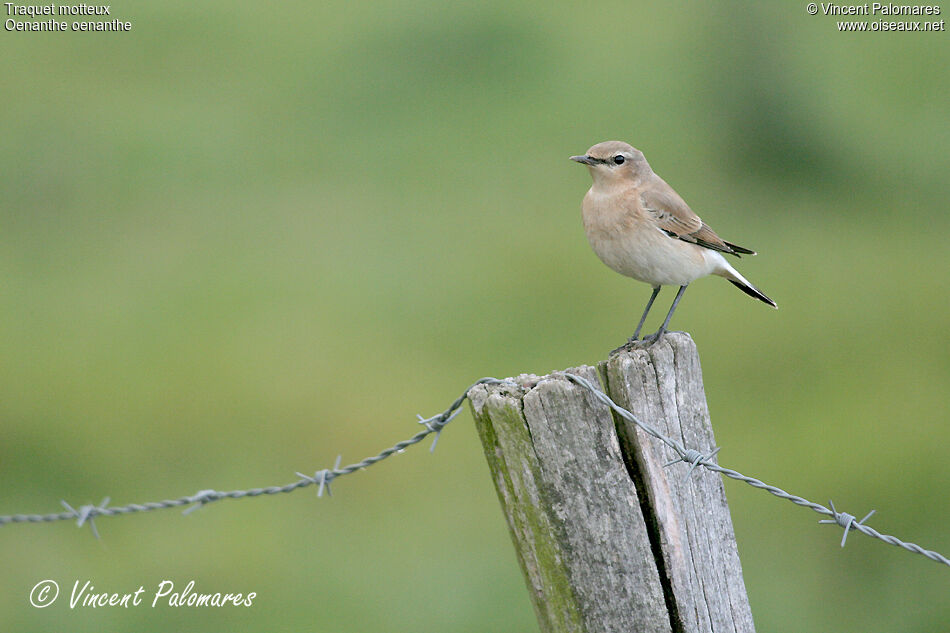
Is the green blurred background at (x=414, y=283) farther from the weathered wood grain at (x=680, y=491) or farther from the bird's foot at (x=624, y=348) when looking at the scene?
the weathered wood grain at (x=680, y=491)

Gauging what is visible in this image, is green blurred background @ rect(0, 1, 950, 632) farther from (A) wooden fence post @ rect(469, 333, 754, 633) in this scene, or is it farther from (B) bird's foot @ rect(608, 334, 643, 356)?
(A) wooden fence post @ rect(469, 333, 754, 633)

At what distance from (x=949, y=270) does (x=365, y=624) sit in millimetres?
10770

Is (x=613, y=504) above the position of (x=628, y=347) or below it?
below

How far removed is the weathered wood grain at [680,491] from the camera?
3.23 m

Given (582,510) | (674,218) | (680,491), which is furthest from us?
(674,218)

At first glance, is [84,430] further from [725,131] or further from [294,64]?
[725,131]

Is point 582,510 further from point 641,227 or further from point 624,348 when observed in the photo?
point 641,227

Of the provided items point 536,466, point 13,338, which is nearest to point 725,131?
point 13,338

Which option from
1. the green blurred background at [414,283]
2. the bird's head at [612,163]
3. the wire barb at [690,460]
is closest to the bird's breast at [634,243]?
the bird's head at [612,163]

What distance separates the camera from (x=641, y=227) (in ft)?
18.0

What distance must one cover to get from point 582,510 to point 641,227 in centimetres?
261

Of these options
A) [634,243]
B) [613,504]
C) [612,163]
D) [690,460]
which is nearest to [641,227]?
[634,243]

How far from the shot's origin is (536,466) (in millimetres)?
3184

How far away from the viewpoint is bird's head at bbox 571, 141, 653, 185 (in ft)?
19.0
